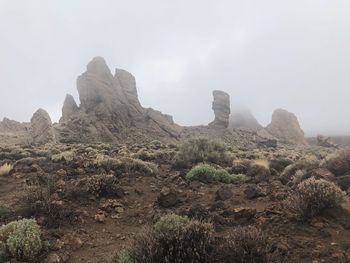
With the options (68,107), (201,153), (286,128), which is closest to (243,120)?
(286,128)

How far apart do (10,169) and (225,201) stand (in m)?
9.47

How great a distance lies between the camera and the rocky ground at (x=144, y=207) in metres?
7.43

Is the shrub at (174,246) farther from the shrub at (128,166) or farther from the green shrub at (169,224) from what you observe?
the shrub at (128,166)

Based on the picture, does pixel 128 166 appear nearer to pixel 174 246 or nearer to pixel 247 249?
pixel 174 246

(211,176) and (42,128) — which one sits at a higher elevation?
(42,128)

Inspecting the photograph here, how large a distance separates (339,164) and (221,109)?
217 ft

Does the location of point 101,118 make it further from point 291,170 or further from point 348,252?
point 348,252

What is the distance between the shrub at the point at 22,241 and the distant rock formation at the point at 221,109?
70341 mm

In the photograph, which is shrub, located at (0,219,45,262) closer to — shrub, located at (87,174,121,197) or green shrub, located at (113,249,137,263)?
green shrub, located at (113,249,137,263)

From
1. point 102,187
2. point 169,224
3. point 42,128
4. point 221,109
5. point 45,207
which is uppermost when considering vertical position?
point 221,109

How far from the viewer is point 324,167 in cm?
1298

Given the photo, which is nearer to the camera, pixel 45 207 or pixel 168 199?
pixel 45 207

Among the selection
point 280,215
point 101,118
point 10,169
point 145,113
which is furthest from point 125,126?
point 280,215

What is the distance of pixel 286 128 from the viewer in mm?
86438
